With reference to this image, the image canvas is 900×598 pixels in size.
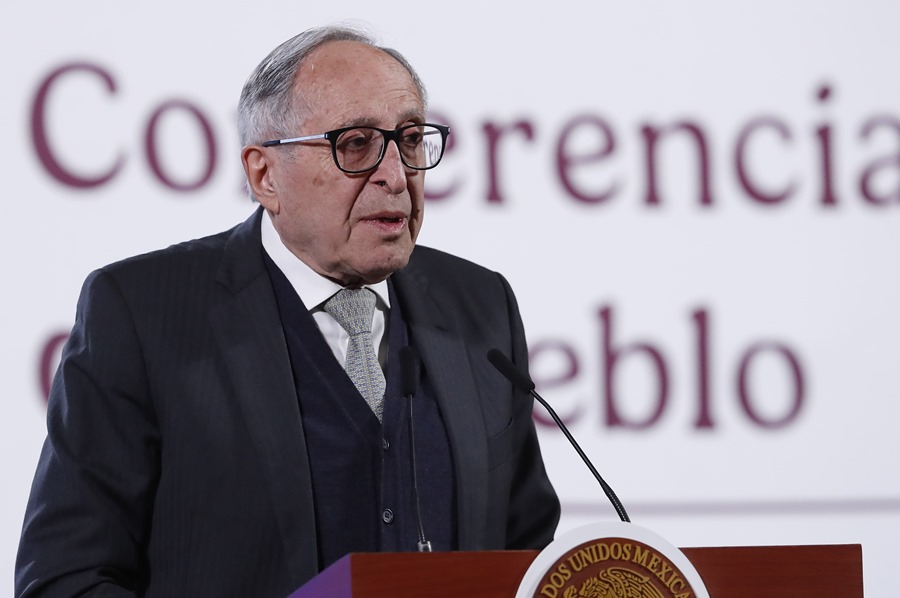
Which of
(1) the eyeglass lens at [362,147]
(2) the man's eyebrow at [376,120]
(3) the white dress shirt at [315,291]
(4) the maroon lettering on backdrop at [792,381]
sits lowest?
(4) the maroon lettering on backdrop at [792,381]

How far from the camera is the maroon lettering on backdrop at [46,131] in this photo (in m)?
2.40

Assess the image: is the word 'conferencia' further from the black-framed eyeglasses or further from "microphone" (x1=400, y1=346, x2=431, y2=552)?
"microphone" (x1=400, y1=346, x2=431, y2=552)

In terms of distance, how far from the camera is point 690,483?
8.41 ft

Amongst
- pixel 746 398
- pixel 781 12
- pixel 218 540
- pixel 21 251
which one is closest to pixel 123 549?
pixel 218 540

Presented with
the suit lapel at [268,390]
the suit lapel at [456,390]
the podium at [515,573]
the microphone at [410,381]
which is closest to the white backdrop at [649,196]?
the suit lapel at [456,390]

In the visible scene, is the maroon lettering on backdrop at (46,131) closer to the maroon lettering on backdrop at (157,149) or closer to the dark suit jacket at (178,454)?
the maroon lettering on backdrop at (157,149)

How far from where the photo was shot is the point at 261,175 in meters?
1.85

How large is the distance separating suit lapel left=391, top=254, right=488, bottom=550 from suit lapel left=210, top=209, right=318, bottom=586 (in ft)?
0.72

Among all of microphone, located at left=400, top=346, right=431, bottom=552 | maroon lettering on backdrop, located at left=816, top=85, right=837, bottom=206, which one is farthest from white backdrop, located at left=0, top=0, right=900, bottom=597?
microphone, located at left=400, top=346, right=431, bottom=552

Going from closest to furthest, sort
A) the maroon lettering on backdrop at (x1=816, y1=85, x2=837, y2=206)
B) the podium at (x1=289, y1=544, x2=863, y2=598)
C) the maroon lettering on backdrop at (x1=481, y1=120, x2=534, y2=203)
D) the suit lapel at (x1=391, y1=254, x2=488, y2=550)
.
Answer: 1. the podium at (x1=289, y1=544, x2=863, y2=598)
2. the suit lapel at (x1=391, y1=254, x2=488, y2=550)
3. the maroon lettering on backdrop at (x1=481, y1=120, x2=534, y2=203)
4. the maroon lettering on backdrop at (x1=816, y1=85, x2=837, y2=206)

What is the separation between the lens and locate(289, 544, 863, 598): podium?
3.72ft

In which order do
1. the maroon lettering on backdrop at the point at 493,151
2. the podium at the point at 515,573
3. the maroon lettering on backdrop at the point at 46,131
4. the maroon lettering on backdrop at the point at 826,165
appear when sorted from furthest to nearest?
1. the maroon lettering on backdrop at the point at 826,165
2. the maroon lettering on backdrop at the point at 493,151
3. the maroon lettering on backdrop at the point at 46,131
4. the podium at the point at 515,573

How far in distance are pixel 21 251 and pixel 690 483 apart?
1.36 m

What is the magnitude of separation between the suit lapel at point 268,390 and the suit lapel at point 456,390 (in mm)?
220
